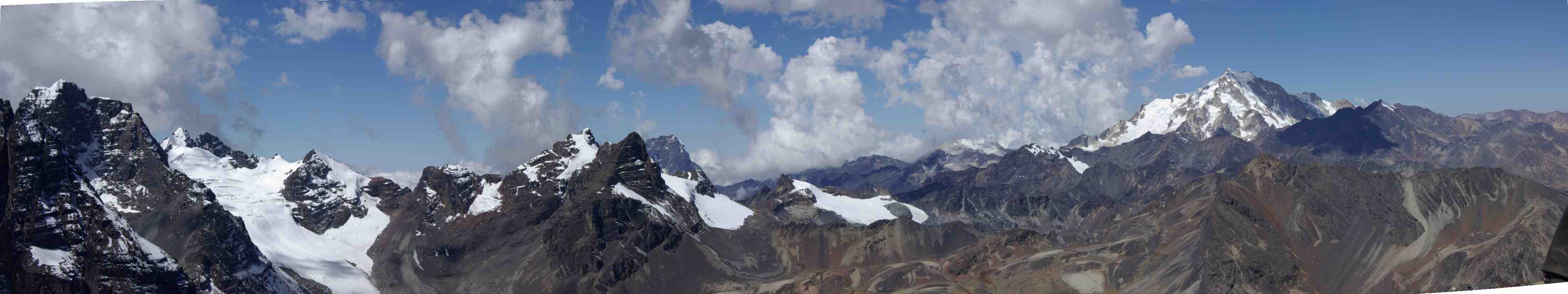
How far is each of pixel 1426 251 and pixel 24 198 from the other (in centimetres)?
19090

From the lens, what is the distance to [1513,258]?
143000 millimetres

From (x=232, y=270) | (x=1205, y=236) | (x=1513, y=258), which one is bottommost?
(x=1513, y=258)

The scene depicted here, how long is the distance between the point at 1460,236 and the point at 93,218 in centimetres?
19458

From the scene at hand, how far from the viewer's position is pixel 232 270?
620ft

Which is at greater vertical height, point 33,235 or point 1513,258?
point 33,235

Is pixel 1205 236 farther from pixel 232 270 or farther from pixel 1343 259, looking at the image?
pixel 232 270

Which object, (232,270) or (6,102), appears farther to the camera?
(232,270)

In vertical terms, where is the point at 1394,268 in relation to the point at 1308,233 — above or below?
below

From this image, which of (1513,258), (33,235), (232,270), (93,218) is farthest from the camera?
(232,270)

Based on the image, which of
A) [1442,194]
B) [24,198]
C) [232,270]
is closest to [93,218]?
[24,198]

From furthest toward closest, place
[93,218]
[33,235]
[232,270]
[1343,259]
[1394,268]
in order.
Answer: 1. [232,270]
2. [1343,259]
3. [1394,268]
4. [93,218]
5. [33,235]

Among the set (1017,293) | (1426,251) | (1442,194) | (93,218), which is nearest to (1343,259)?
(1426,251)

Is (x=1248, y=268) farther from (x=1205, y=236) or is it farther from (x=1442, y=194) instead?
(x=1442, y=194)

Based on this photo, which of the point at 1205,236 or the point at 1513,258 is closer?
the point at 1513,258
